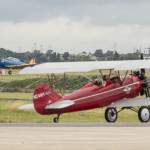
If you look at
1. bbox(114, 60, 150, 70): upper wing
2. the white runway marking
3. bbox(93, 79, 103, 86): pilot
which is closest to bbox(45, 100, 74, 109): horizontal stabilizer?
bbox(93, 79, 103, 86): pilot

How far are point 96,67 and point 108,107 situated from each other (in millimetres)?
1876

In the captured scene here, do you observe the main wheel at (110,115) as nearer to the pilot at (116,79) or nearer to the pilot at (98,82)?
the pilot at (98,82)

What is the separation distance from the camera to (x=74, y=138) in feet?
69.0

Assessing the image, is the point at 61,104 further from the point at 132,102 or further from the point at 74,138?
the point at 74,138

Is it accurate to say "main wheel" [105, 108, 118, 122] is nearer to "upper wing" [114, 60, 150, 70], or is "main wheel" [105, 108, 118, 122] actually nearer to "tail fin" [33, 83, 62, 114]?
"upper wing" [114, 60, 150, 70]

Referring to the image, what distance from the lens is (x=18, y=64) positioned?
128500mm

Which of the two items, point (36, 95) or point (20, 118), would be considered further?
point (20, 118)

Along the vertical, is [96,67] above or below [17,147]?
above

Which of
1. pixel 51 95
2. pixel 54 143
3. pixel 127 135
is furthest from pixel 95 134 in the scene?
pixel 51 95

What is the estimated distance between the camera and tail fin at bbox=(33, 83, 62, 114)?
3272 centimetres

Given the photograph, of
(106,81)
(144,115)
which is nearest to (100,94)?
(106,81)

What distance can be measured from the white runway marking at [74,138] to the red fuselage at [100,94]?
812 cm

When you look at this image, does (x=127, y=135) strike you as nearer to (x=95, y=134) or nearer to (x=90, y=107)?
(x=95, y=134)

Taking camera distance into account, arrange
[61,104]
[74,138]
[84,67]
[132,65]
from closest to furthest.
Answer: [74,138] < [61,104] < [132,65] < [84,67]
